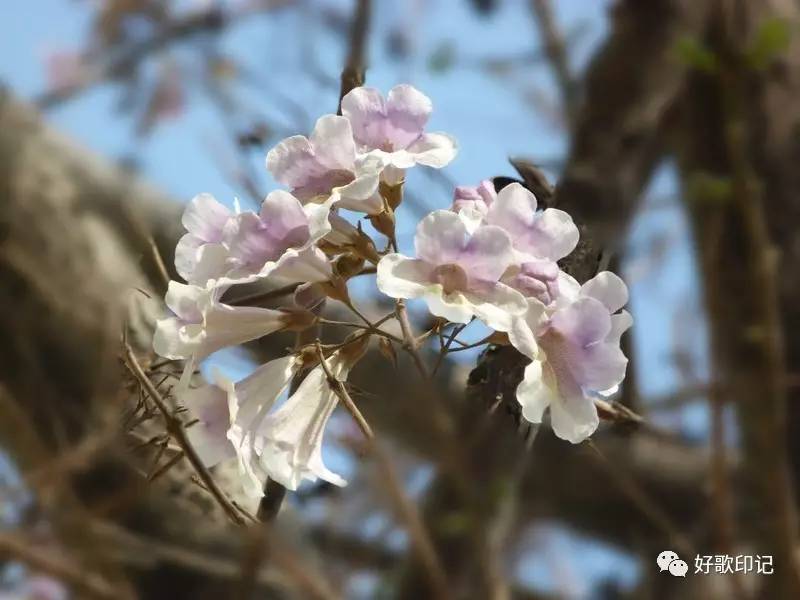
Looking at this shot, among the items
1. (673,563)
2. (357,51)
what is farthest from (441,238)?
(673,563)

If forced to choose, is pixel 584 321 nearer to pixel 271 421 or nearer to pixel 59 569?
pixel 271 421

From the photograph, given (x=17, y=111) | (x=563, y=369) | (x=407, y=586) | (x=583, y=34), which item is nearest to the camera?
(x=563, y=369)

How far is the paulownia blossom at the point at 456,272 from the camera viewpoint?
20 centimetres

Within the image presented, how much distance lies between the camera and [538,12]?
1092mm

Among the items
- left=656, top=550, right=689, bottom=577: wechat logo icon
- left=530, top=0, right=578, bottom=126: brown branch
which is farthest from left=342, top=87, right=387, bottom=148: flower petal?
left=530, top=0, right=578, bottom=126: brown branch

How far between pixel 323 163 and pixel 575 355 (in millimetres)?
85

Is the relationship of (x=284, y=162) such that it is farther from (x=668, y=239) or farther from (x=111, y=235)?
(x=668, y=239)

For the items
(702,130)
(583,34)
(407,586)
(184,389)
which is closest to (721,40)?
(702,130)

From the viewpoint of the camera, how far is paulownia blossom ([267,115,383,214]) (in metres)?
0.22

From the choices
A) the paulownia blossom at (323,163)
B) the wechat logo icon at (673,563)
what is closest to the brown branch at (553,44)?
the wechat logo icon at (673,563)

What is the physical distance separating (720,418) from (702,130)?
44cm

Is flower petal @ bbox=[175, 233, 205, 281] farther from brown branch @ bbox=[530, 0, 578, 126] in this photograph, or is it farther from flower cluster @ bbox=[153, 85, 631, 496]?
brown branch @ bbox=[530, 0, 578, 126]

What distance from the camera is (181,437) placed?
0.23 metres

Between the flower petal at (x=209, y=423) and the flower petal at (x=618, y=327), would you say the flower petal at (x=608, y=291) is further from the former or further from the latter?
the flower petal at (x=209, y=423)
